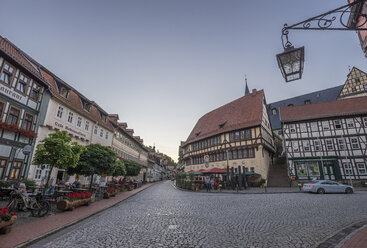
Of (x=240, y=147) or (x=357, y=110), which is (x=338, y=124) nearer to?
(x=357, y=110)

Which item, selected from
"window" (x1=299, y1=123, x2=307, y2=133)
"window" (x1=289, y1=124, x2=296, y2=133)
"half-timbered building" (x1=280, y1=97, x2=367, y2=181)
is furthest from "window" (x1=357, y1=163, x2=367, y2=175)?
"window" (x1=289, y1=124, x2=296, y2=133)

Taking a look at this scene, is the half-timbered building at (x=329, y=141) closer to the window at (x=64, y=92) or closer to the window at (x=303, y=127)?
the window at (x=303, y=127)

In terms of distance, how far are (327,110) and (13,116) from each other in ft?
121

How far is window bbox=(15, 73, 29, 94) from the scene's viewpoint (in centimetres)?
1420

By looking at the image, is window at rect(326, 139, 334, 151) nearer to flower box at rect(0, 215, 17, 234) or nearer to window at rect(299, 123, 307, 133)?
window at rect(299, 123, 307, 133)

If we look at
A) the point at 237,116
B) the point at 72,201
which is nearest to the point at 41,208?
the point at 72,201

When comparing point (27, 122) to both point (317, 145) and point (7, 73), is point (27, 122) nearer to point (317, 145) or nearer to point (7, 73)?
point (7, 73)

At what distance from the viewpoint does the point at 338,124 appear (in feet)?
87.3

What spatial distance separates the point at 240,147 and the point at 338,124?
13.6m

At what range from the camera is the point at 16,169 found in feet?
45.2

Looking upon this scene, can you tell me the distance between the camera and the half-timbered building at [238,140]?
2764cm

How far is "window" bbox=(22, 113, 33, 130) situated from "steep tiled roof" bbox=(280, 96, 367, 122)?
101 ft

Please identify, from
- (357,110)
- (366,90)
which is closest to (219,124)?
(357,110)

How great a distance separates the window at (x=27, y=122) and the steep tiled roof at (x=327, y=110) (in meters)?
30.9
